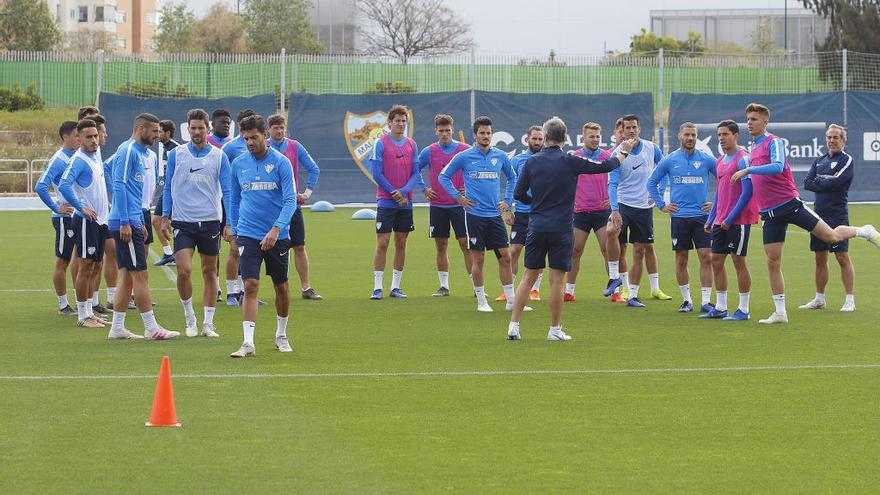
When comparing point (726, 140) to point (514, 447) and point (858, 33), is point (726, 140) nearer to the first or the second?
point (514, 447)

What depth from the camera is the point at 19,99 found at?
44.8 meters

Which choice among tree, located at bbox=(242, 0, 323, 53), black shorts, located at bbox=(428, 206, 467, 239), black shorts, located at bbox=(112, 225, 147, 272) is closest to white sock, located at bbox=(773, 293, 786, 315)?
black shorts, located at bbox=(428, 206, 467, 239)

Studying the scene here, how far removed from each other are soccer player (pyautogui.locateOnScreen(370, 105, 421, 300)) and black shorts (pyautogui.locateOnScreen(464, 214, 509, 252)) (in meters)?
1.66

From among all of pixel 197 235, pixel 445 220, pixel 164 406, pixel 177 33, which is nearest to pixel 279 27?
pixel 177 33

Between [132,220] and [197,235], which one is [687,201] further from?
[132,220]

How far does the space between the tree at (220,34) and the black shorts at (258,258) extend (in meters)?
67.5

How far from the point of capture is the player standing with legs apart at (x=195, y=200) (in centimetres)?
1255

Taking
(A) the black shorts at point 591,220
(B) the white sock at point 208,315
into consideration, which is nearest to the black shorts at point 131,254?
(B) the white sock at point 208,315

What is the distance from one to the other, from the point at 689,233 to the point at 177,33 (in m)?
70.0

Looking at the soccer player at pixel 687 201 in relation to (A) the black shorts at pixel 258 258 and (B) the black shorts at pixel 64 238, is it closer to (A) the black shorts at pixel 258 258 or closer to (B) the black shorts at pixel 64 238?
(A) the black shorts at pixel 258 258

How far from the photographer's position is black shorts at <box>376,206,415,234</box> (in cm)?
1664

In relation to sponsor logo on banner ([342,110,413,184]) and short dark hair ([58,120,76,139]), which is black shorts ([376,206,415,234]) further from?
sponsor logo on banner ([342,110,413,184])

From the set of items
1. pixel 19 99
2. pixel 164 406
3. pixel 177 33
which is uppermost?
pixel 177 33

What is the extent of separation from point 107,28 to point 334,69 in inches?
2686
